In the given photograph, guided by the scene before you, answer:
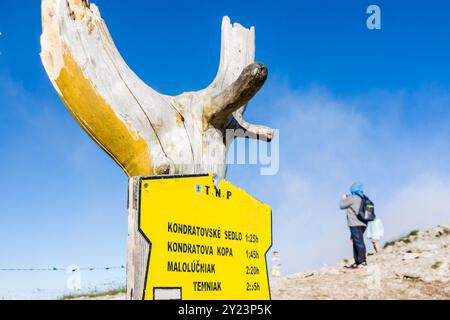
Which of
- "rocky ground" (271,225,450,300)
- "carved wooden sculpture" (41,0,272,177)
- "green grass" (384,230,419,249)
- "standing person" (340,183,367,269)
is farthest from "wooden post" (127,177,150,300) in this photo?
"green grass" (384,230,419,249)

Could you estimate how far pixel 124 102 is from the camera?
12.5 ft

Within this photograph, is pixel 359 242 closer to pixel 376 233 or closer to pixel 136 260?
pixel 376 233

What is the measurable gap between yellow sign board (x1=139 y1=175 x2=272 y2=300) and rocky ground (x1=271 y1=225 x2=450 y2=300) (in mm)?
5447

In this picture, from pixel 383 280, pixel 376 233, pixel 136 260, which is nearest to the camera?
pixel 136 260

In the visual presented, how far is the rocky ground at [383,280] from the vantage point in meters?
9.02

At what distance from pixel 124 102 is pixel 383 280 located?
7349 mm

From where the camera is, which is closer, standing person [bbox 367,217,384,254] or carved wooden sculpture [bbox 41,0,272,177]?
carved wooden sculpture [bbox 41,0,272,177]

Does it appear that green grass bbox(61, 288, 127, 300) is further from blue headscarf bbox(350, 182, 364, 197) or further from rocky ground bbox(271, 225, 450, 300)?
blue headscarf bbox(350, 182, 364, 197)

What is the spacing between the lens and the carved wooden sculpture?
371cm

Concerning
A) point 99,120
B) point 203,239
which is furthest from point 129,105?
point 203,239

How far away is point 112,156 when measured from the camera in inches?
156
